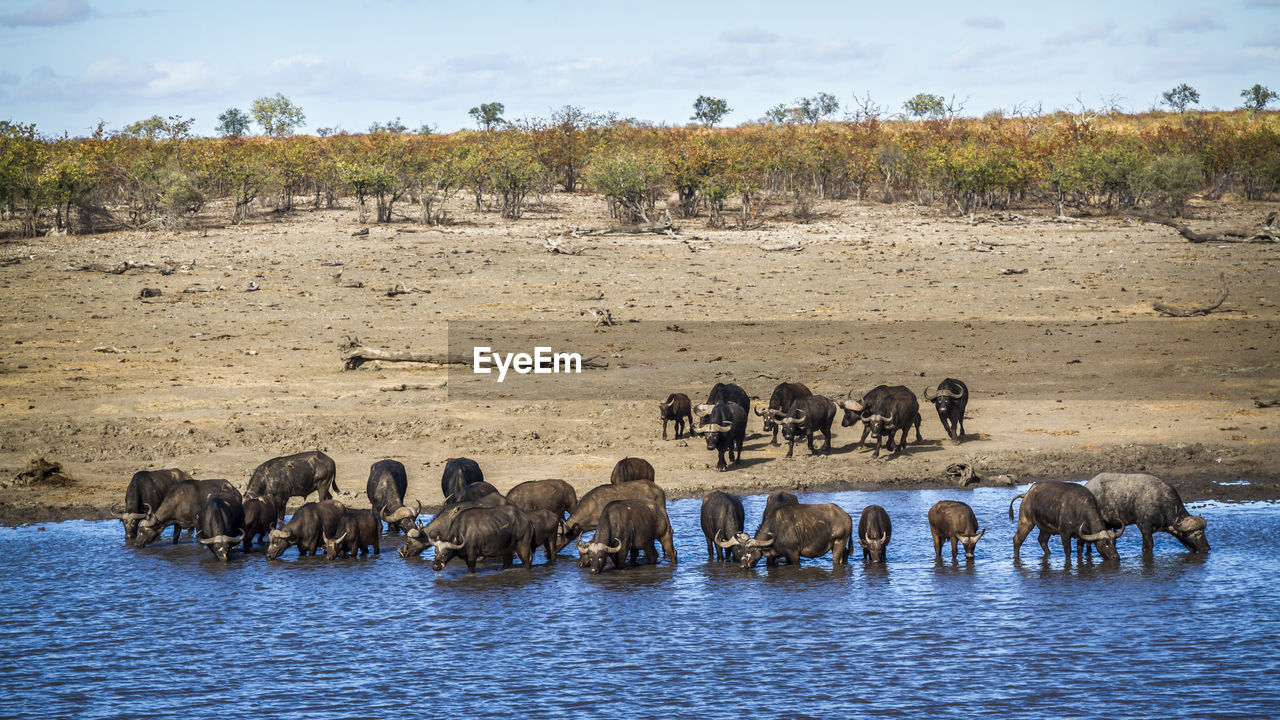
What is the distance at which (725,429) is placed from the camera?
20.9m

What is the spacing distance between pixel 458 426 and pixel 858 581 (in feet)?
37.2

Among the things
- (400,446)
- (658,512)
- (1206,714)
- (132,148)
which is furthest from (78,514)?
(132,148)

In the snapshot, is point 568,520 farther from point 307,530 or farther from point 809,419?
point 809,419

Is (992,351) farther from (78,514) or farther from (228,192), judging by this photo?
(228,192)

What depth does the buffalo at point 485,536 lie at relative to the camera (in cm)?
1542

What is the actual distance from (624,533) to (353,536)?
12.5ft

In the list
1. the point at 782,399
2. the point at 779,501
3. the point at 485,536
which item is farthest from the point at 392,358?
the point at 779,501

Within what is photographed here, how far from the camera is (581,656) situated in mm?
12477

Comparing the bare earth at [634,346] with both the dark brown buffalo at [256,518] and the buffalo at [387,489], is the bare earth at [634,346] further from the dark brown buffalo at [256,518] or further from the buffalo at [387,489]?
the dark brown buffalo at [256,518]

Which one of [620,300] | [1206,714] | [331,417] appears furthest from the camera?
[620,300]

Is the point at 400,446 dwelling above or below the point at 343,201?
below

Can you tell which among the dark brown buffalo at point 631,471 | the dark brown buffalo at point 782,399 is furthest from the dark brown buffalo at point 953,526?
the dark brown buffalo at point 782,399

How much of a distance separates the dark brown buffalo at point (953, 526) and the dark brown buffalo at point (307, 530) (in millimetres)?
7973

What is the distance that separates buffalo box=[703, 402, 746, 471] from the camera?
2089cm
